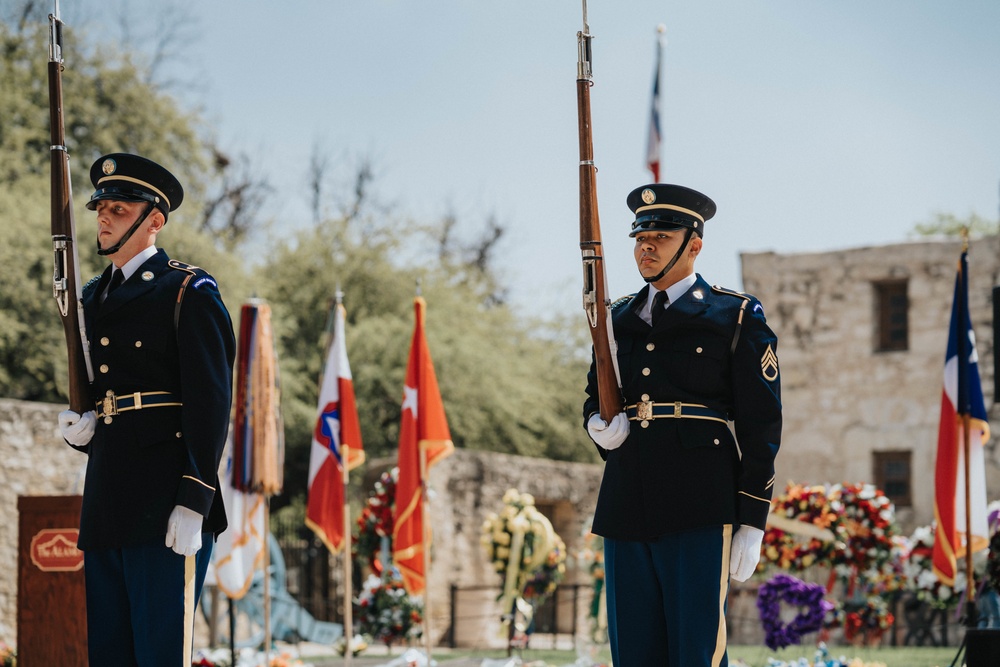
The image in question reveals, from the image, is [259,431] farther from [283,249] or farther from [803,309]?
[283,249]

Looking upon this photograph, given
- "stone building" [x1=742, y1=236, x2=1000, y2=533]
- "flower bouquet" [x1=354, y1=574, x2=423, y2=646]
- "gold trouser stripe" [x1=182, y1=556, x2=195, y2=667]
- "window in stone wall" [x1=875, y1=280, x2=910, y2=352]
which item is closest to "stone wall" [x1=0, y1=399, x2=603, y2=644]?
"flower bouquet" [x1=354, y1=574, x2=423, y2=646]

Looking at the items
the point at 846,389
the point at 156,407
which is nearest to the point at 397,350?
the point at 846,389

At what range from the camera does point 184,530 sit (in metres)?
3.68

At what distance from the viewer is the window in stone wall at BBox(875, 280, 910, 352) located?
15.1 meters

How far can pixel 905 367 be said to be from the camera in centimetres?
1497

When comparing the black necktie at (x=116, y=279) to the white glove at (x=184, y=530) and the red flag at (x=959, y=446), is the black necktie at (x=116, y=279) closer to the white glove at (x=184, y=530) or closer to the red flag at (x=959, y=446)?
the white glove at (x=184, y=530)

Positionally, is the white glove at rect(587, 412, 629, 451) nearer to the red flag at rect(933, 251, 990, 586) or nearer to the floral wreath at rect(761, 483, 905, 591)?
the red flag at rect(933, 251, 990, 586)

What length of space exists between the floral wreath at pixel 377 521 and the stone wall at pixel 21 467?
8.57ft

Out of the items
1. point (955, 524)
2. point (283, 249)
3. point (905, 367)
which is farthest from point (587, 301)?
point (283, 249)

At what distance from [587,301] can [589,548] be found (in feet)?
20.6

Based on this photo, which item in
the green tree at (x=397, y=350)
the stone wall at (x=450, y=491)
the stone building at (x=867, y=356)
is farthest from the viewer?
the green tree at (x=397, y=350)

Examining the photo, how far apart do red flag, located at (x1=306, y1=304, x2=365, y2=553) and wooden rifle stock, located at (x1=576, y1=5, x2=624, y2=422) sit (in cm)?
460

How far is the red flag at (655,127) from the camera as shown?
7625 millimetres

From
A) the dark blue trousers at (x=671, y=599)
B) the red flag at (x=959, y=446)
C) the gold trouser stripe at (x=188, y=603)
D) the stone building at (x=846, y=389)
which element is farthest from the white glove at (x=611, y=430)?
the stone building at (x=846, y=389)
